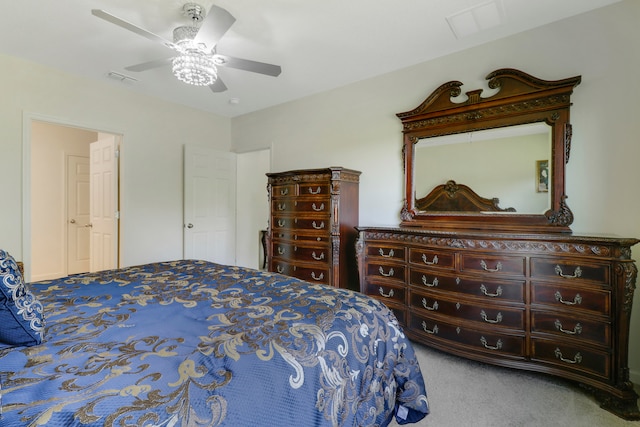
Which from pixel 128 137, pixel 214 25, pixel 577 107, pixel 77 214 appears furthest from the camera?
pixel 77 214

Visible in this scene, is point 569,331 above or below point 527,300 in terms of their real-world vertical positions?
below

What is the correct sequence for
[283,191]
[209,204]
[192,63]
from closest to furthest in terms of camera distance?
[192,63] → [283,191] → [209,204]

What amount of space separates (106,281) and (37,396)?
1.23 metres

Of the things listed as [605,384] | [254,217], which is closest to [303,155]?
[254,217]

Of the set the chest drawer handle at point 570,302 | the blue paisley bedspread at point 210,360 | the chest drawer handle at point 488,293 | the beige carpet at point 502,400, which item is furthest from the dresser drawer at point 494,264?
the blue paisley bedspread at point 210,360

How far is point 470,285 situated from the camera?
2205 millimetres

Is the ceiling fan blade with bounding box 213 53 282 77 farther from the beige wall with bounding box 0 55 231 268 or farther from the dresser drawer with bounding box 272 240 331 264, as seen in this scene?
the beige wall with bounding box 0 55 231 268

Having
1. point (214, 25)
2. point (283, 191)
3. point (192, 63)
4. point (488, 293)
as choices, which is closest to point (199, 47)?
point (192, 63)

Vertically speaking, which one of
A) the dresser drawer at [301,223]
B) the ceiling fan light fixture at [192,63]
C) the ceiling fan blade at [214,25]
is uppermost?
the ceiling fan blade at [214,25]

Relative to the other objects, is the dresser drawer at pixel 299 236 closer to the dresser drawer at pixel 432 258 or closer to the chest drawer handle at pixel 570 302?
the dresser drawer at pixel 432 258

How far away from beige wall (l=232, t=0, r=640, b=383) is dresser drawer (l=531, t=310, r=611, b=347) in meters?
0.51

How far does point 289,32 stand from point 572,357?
306cm

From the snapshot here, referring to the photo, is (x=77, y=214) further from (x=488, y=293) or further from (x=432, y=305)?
(x=488, y=293)

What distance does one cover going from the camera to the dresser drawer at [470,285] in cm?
206
